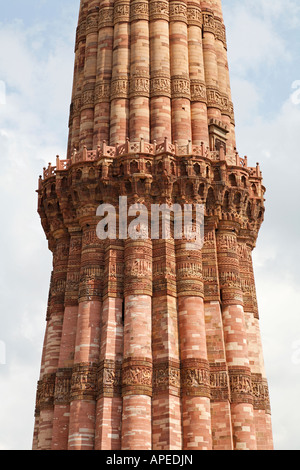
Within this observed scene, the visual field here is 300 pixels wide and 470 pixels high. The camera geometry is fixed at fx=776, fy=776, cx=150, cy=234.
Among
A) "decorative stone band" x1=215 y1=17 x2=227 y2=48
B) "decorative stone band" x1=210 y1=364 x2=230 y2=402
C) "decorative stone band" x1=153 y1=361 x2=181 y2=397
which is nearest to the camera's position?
"decorative stone band" x1=153 y1=361 x2=181 y2=397

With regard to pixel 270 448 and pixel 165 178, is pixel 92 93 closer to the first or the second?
pixel 165 178

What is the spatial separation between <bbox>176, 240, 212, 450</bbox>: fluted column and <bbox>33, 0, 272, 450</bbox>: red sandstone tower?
0.04 m

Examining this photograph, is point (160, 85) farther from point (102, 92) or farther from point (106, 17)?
point (106, 17)

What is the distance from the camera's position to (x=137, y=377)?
24375mm

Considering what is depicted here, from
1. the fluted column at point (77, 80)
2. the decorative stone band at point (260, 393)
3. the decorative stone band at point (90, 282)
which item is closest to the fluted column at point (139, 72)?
the fluted column at point (77, 80)

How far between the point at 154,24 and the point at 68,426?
16541mm

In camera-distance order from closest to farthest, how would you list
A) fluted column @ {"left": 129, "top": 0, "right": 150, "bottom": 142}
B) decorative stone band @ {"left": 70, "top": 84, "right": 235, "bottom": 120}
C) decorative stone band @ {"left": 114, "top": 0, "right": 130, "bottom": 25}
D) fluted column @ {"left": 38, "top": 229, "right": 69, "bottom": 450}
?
fluted column @ {"left": 38, "top": 229, "right": 69, "bottom": 450} → fluted column @ {"left": 129, "top": 0, "right": 150, "bottom": 142} → decorative stone band @ {"left": 70, "top": 84, "right": 235, "bottom": 120} → decorative stone band @ {"left": 114, "top": 0, "right": 130, "bottom": 25}

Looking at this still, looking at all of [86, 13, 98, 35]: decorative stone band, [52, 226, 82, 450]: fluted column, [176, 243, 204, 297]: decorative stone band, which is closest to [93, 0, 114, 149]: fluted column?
[86, 13, 98, 35]: decorative stone band

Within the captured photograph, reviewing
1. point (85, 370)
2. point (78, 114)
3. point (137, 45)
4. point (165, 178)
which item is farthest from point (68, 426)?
point (137, 45)

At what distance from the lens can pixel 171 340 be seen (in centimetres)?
2519

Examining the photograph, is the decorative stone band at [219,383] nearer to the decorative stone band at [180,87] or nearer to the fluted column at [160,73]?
the fluted column at [160,73]

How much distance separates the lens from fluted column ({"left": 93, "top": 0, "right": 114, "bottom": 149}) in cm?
3039

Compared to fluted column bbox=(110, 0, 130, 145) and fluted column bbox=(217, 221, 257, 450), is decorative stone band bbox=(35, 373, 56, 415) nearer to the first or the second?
fluted column bbox=(217, 221, 257, 450)

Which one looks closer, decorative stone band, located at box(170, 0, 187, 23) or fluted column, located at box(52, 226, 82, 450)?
fluted column, located at box(52, 226, 82, 450)
